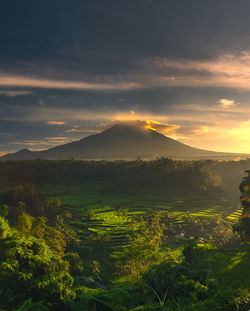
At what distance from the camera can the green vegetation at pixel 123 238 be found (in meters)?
10.5

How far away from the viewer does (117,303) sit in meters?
9.64

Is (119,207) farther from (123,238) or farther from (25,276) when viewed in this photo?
(25,276)

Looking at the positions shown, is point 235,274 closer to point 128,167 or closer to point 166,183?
point 166,183

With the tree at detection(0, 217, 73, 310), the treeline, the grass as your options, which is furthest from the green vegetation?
the treeline

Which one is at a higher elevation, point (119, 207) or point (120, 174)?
point (120, 174)

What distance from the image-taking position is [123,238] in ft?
194

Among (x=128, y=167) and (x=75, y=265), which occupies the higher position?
(x=128, y=167)

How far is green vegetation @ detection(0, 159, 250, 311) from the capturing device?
414 inches

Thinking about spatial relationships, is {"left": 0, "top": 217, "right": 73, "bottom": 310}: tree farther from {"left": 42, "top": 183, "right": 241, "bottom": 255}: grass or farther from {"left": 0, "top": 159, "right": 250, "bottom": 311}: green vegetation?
{"left": 42, "top": 183, "right": 241, "bottom": 255}: grass

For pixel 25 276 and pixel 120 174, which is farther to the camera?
pixel 120 174

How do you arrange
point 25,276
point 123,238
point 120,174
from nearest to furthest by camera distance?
point 25,276 < point 123,238 < point 120,174

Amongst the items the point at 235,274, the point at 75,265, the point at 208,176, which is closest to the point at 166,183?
the point at 208,176

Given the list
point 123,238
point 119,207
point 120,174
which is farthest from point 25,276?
point 120,174

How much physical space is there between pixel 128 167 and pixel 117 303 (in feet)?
512
